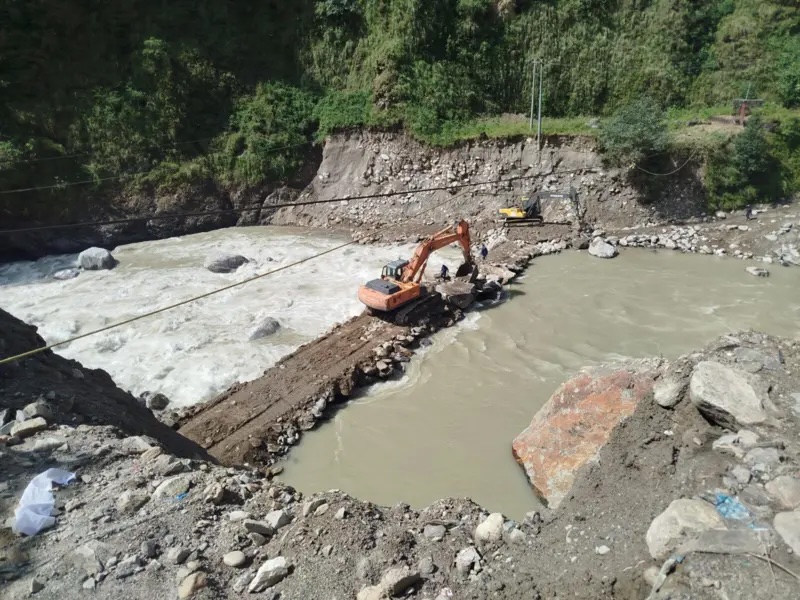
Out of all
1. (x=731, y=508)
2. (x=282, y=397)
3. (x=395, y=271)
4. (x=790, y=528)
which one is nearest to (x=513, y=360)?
(x=395, y=271)

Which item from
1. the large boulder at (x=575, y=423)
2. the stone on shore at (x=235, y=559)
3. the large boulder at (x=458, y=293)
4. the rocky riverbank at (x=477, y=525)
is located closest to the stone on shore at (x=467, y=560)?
the rocky riverbank at (x=477, y=525)

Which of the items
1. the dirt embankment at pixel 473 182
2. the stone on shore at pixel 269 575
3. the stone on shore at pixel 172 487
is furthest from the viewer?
the dirt embankment at pixel 473 182

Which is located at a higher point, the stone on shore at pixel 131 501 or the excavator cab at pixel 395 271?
the stone on shore at pixel 131 501

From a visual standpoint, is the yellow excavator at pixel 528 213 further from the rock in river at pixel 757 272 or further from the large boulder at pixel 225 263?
the large boulder at pixel 225 263

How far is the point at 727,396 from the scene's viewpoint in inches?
242

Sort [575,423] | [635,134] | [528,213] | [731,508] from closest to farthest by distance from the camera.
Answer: [731,508], [575,423], [635,134], [528,213]

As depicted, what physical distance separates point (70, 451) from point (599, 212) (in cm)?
1945

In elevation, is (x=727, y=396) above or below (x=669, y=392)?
above

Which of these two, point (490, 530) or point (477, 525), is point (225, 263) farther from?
point (490, 530)

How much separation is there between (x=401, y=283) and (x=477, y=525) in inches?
349

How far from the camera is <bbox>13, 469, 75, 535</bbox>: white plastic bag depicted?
5934 millimetres

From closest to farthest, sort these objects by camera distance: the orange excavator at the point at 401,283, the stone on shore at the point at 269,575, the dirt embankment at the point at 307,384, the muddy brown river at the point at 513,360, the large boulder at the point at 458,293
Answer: the stone on shore at the point at 269,575 → the muddy brown river at the point at 513,360 → the dirt embankment at the point at 307,384 → the orange excavator at the point at 401,283 → the large boulder at the point at 458,293

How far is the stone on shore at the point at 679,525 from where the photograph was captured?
473cm

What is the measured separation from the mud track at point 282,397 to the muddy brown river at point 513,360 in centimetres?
50
